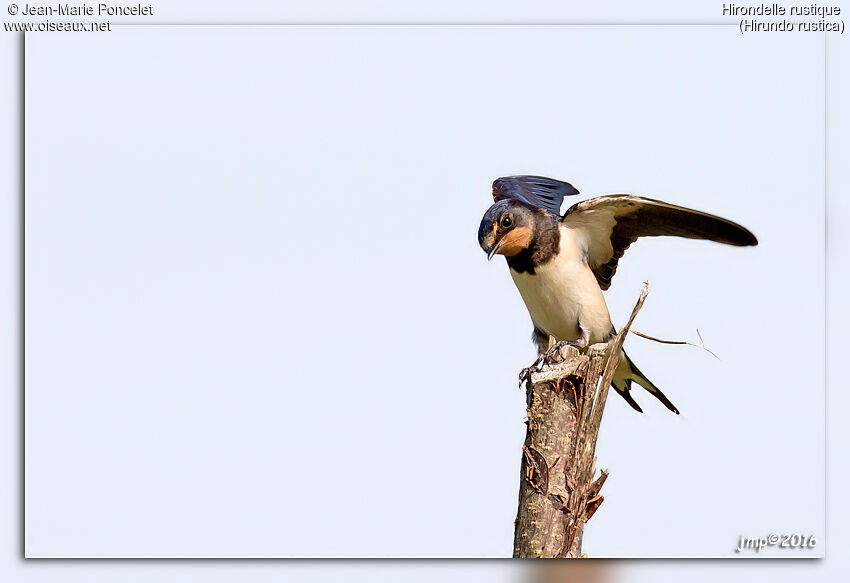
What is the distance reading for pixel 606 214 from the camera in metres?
6.15

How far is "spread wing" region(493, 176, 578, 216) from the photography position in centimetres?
688

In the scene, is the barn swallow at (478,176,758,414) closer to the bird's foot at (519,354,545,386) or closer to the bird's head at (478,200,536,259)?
the bird's head at (478,200,536,259)

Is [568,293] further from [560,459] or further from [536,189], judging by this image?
[560,459]

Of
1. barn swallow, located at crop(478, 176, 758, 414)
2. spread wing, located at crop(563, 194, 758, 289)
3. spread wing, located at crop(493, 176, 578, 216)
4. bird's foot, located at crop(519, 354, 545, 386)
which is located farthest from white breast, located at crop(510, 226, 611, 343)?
bird's foot, located at crop(519, 354, 545, 386)

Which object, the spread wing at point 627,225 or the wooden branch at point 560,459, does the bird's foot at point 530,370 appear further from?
the spread wing at point 627,225

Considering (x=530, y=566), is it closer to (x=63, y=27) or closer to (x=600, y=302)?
(x=600, y=302)

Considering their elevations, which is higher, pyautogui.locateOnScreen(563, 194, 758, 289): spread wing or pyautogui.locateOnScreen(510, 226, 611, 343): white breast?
pyautogui.locateOnScreen(563, 194, 758, 289): spread wing

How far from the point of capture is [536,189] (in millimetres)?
6941

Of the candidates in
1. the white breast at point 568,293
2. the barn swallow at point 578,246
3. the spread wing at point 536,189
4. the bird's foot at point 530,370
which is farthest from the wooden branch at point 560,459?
the spread wing at point 536,189

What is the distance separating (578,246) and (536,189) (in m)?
0.70

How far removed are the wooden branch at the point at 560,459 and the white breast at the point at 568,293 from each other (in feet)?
4.08

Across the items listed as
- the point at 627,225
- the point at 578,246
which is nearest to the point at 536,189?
the point at 578,246

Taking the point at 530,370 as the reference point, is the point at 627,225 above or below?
above

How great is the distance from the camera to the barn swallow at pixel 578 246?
6031mm
